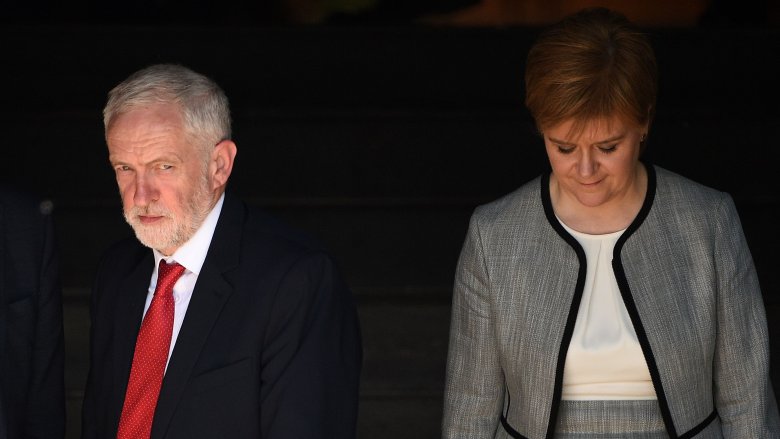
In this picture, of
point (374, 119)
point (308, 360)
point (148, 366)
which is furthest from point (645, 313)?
point (374, 119)

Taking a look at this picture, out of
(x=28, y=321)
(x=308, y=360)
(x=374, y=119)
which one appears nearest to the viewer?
(x=308, y=360)

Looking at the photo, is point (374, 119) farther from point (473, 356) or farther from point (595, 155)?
point (595, 155)

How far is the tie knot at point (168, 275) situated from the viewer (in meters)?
2.90

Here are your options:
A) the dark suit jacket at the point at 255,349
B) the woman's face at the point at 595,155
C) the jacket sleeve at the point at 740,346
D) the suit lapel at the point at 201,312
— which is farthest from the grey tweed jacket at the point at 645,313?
the suit lapel at the point at 201,312

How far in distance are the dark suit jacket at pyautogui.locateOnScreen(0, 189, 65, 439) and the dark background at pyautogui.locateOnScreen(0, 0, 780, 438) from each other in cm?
167

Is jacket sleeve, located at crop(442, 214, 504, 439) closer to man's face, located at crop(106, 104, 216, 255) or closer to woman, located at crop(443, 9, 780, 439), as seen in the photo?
woman, located at crop(443, 9, 780, 439)

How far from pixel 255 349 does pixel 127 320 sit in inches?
12.9

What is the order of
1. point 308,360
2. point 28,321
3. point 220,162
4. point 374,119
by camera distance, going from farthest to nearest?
point 374,119 → point 28,321 → point 220,162 → point 308,360

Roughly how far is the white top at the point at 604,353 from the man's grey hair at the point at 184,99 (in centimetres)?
83

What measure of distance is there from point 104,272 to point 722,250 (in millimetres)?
1320

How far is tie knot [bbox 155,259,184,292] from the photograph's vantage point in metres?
2.90

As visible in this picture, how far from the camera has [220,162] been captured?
287cm

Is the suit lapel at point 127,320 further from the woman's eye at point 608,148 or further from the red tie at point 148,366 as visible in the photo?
the woman's eye at point 608,148

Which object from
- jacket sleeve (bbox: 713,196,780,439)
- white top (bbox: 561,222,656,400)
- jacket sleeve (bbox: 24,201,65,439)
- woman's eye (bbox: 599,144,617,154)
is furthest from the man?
jacket sleeve (bbox: 713,196,780,439)
